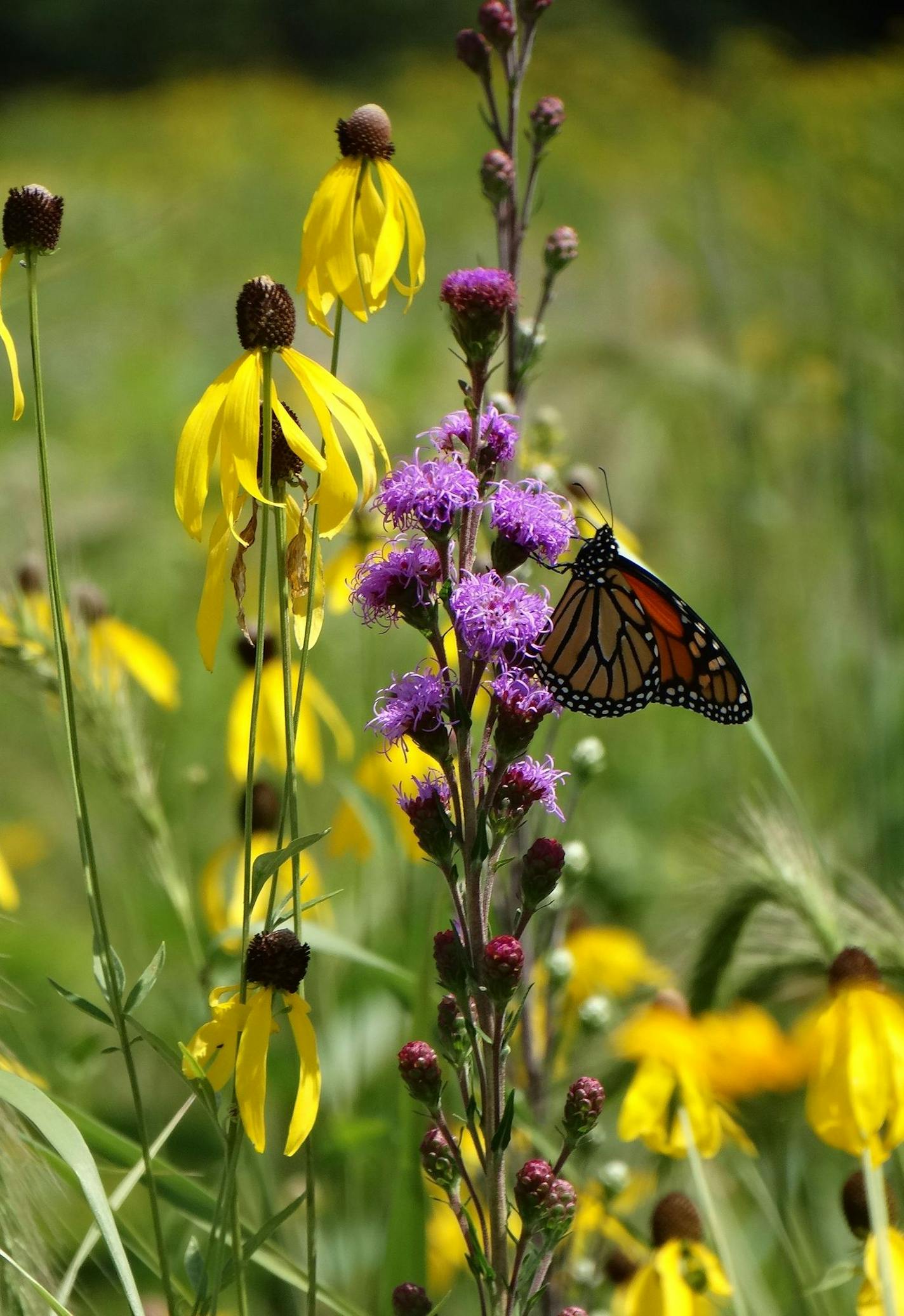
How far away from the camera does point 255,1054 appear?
1201mm

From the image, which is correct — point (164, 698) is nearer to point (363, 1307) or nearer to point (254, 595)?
point (254, 595)

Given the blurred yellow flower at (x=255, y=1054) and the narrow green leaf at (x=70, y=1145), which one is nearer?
the narrow green leaf at (x=70, y=1145)

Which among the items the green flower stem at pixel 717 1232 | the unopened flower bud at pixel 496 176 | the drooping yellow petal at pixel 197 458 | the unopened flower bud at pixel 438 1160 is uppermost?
the unopened flower bud at pixel 496 176

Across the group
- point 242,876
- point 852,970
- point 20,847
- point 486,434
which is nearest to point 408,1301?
point 852,970

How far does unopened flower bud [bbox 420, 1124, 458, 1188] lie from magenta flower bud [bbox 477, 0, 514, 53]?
1489 millimetres

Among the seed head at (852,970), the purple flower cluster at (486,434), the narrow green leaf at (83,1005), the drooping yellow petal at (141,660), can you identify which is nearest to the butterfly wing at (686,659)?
the seed head at (852,970)

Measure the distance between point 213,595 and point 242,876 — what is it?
1.23 metres

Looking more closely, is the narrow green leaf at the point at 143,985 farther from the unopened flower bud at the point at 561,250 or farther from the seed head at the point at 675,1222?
the unopened flower bud at the point at 561,250

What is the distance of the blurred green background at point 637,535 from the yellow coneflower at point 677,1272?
13.3 inches

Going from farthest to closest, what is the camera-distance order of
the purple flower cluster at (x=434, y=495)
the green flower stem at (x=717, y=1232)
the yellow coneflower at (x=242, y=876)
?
1. the yellow coneflower at (x=242, y=876)
2. the green flower stem at (x=717, y=1232)
3. the purple flower cluster at (x=434, y=495)

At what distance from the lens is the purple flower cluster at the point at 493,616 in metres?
1.23

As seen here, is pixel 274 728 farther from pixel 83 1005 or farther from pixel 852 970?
pixel 83 1005

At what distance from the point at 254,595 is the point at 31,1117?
172 cm

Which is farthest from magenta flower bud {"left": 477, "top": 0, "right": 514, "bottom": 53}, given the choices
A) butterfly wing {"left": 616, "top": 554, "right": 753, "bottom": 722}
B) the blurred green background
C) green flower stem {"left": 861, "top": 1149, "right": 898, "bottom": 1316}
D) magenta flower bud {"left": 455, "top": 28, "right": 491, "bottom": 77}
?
green flower stem {"left": 861, "top": 1149, "right": 898, "bottom": 1316}
